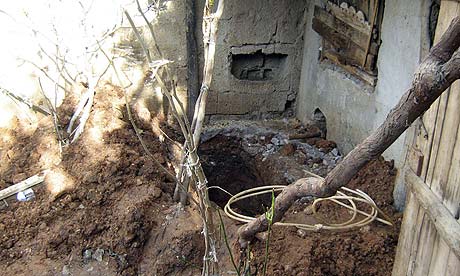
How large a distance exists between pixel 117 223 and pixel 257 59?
2.93 m

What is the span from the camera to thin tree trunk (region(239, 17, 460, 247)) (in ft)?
5.13

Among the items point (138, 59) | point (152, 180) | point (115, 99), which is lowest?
point (152, 180)

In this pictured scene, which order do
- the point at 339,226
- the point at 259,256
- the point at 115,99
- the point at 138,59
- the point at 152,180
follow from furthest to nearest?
the point at 138,59, the point at 115,99, the point at 152,180, the point at 339,226, the point at 259,256

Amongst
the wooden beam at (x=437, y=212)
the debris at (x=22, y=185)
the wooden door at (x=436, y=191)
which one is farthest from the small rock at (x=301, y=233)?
the debris at (x=22, y=185)

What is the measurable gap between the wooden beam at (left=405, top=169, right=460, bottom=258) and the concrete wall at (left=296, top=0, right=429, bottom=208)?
3.34 feet

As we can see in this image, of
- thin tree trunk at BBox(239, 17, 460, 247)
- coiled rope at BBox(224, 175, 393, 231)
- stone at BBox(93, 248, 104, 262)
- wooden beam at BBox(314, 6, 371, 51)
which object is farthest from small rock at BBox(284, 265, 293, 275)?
wooden beam at BBox(314, 6, 371, 51)

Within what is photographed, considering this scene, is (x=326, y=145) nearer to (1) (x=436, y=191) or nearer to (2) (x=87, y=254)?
(1) (x=436, y=191)

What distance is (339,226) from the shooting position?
10.3ft

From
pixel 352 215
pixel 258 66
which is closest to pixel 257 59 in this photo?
pixel 258 66

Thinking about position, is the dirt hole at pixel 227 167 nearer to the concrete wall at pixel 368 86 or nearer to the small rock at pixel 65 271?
the concrete wall at pixel 368 86

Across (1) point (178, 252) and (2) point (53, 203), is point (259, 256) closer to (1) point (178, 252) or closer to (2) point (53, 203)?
(1) point (178, 252)

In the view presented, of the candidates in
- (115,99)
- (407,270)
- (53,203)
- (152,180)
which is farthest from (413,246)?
(115,99)

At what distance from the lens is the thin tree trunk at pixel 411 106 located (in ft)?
5.13

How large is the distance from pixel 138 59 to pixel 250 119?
5.25 ft
